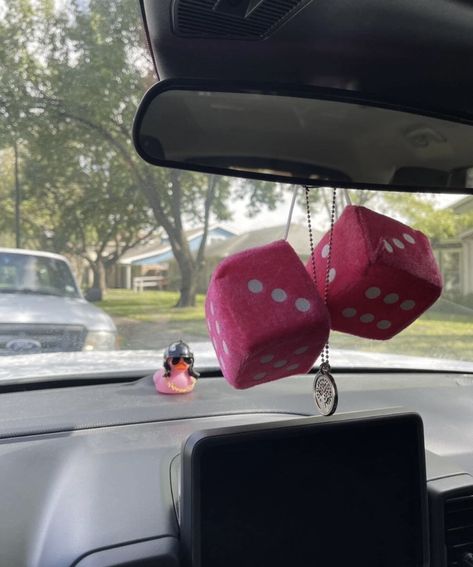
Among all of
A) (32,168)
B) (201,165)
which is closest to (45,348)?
(32,168)

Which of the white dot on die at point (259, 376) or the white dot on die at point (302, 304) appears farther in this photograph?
the white dot on die at point (259, 376)

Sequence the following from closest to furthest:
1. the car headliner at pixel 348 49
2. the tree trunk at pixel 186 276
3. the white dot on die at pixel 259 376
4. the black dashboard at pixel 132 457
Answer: the car headliner at pixel 348 49, the white dot on die at pixel 259 376, the black dashboard at pixel 132 457, the tree trunk at pixel 186 276

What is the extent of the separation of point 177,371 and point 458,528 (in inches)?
64.5

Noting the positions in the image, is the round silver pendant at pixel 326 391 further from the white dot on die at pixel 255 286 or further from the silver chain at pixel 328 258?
the white dot on die at pixel 255 286

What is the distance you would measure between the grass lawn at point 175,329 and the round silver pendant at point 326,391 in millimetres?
1870

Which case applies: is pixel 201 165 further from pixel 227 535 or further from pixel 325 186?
pixel 227 535

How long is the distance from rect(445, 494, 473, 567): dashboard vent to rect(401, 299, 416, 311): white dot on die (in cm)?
95

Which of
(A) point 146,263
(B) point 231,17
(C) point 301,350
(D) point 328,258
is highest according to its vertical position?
(B) point 231,17

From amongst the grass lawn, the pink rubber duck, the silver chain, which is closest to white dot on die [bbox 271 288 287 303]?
the silver chain

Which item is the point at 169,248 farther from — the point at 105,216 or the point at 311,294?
the point at 311,294

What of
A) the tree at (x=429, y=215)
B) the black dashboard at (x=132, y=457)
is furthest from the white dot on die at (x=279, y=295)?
the tree at (x=429, y=215)

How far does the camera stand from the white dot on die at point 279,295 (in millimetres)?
1393

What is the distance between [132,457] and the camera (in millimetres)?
2406

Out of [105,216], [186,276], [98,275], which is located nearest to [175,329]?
[186,276]
